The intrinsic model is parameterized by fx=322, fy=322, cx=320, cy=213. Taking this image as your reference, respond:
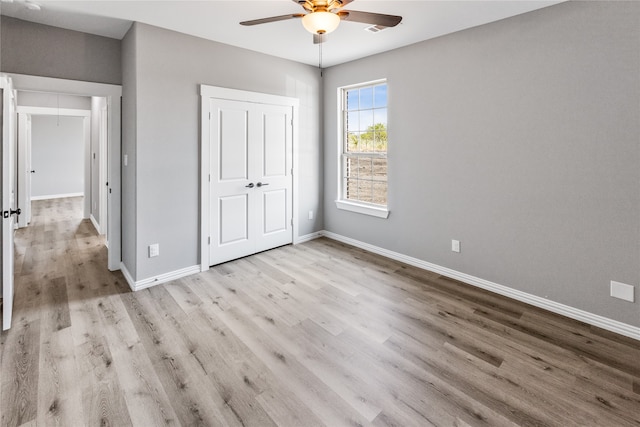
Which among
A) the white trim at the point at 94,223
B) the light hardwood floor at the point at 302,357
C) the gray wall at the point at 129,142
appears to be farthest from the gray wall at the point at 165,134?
the white trim at the point at 94,223

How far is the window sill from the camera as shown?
14.2 ft

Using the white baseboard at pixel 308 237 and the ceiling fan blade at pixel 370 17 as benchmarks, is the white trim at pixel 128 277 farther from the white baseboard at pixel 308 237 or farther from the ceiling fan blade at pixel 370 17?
the ceiling fan blade at pixel 370 17

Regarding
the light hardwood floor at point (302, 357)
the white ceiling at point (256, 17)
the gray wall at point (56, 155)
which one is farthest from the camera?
the gray wall at point (56, 155)

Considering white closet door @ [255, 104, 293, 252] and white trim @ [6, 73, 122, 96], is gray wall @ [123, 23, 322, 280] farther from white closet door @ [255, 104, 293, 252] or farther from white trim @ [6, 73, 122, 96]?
white closet door @ [255, 104, 293, 252]

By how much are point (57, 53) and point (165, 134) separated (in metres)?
1.30

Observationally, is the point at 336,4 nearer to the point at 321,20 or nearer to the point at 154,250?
the point at 321,20

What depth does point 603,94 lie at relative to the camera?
2539 mm

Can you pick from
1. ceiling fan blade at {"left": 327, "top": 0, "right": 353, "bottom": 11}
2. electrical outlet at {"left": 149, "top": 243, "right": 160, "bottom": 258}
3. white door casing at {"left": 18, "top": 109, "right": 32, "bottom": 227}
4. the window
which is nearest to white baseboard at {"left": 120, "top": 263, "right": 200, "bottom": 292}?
electrical outlet at {"left": 149, "top": 243, "right": 160, "bottom": 258}

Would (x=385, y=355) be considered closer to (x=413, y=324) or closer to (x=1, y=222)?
(x=413, y=324)

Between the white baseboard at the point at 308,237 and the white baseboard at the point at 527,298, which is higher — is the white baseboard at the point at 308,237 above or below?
above

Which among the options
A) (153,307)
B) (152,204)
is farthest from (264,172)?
Result: (153,307)

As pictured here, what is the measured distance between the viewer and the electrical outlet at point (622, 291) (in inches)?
99.0

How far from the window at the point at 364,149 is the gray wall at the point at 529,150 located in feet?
0.94

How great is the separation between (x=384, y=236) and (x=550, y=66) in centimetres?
251
